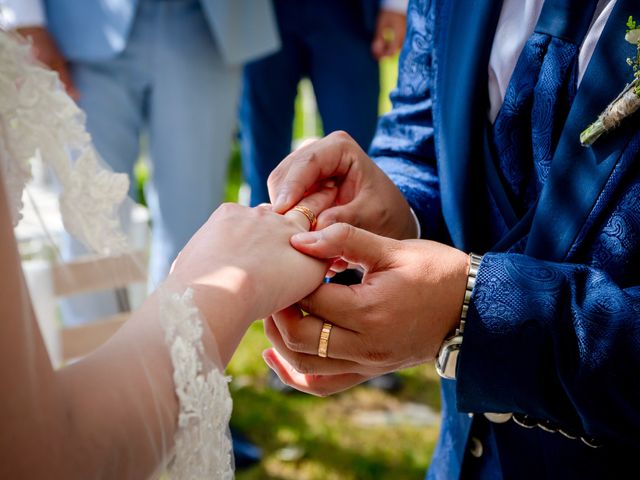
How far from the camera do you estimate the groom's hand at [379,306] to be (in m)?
1.20

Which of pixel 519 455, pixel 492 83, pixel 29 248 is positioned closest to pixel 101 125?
pixel 29 248

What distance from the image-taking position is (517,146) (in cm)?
137

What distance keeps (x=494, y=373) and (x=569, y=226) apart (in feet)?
0.91

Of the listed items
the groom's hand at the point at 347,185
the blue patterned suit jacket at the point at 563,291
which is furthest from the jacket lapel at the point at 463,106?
the groom's hand at the point at 347,185

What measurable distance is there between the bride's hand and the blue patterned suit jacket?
299 mm

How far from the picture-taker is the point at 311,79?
140 inches

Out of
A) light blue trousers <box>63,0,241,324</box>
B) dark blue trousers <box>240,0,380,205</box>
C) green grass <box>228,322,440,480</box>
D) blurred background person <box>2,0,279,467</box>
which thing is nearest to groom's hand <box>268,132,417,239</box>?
light blue trousers <box>63,0,241,324</box>

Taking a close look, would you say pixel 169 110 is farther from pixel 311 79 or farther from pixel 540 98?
pixel 540 98

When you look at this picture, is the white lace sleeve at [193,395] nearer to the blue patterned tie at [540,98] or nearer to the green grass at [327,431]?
the blue patterned tie at [540,98]

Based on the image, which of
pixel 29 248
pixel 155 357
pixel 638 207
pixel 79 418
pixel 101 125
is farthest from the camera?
pixel 101 125

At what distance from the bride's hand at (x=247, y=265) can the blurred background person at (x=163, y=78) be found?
172 cm

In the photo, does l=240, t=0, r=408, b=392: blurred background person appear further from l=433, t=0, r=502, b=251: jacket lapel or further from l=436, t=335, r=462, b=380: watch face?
l=436, t=335, r=462, b=380: watch face

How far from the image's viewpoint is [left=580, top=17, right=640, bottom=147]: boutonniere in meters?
1.14

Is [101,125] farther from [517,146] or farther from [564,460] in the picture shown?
[564,460]
